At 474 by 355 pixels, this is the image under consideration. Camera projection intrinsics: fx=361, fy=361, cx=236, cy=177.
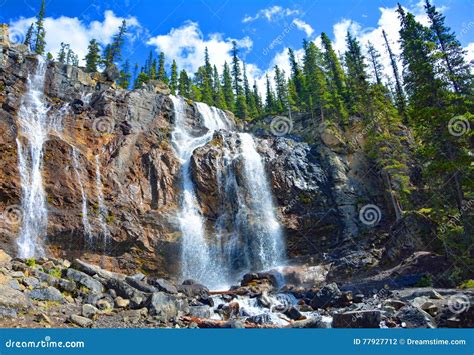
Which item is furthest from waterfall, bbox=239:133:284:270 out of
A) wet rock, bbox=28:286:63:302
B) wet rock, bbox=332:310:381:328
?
wet rock, bbox=28:286:63:302

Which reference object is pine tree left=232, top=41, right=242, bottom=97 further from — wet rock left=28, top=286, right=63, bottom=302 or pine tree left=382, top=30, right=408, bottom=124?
wet rock left=28, top=286, right=63, bottom=302

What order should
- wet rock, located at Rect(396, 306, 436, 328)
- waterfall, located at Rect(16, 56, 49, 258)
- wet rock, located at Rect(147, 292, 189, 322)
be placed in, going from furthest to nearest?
waterfall, located at Rect(16, 56, 49, 258) < wet rock, located at Rect(147, 292, 189, 322) < wet rock, located at Rect(396, 306, 436, 328)

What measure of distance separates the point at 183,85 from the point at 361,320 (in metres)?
61.9

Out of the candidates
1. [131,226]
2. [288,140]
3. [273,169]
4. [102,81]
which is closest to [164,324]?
[131,226]

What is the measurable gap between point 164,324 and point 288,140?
1156 inches

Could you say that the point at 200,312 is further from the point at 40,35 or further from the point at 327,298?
the point at 40,35

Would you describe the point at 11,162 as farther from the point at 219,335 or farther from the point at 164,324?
the point at 219,335

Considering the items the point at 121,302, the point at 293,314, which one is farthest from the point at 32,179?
the point at 293,314

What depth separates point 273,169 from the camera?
35.5m

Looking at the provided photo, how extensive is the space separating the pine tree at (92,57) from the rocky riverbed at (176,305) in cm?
4381

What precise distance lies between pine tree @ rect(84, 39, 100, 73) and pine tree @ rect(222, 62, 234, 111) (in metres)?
23.0

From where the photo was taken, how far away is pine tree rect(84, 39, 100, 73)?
2172 inches

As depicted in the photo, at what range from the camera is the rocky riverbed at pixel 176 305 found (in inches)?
450

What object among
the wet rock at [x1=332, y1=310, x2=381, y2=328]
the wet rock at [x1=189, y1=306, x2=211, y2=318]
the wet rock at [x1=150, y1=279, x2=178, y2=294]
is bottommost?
the wet rock at [x1=332, y1=310, x2=381, y2=328]
